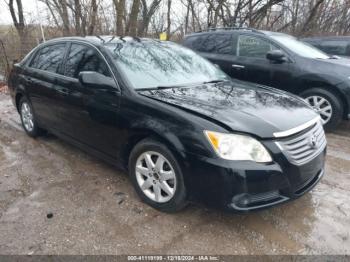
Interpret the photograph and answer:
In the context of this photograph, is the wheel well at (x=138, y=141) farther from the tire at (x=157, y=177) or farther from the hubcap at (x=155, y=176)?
the hubcap at (x=155, y=176)

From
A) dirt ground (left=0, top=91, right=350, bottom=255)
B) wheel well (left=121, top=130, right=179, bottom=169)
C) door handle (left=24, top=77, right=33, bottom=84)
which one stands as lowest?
Answer: dirt ground (left=0, top=91, right=350, bottom=255)

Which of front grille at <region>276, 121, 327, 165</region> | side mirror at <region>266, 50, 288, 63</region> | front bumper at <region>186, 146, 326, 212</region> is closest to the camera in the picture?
front bumper at <region>186, 146, 326, 212</region>

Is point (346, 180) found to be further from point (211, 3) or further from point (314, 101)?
point (211, 3)

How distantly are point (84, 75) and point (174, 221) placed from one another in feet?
5.54

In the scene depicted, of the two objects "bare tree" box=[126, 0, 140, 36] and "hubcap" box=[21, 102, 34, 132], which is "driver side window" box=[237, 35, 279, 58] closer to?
"hubcap" box=[21, 102, 34, 132]

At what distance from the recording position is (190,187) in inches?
99.7

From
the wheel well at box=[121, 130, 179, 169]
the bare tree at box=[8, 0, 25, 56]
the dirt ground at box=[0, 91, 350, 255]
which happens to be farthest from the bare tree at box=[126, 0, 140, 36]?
the wheel well at box=[121, 130, 179, 169]

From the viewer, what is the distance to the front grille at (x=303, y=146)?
2443 millimetres

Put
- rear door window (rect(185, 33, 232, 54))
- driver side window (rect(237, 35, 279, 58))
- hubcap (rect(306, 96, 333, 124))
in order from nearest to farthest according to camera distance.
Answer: hubcap (rect(306, 96, 333, 124)) < driver side window (rect(237, 35, 279, 58)) < rear door window (rect(185, 33, 232, 54))

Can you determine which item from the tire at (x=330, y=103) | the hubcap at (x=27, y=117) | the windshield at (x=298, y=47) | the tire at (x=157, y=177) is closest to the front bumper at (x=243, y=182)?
the tire at (x=157, y=177)

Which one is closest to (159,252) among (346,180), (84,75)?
(84,75)

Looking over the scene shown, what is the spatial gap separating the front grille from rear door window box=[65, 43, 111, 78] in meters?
1.87

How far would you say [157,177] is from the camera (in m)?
2.83

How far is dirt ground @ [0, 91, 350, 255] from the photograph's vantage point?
247 centimetres
